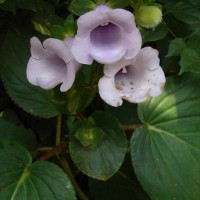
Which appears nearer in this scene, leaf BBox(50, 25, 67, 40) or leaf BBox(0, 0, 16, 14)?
leaf BBox(50, 25, 67, 40)

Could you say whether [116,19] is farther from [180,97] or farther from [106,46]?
[180,97]

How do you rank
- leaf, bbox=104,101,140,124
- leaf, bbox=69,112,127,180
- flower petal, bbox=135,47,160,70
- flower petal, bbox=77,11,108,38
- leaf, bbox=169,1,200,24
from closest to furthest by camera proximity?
flower petal, bbox=77,11,108,38, flower petal, bbox=135,47,160,70, leaf, bbox=69,112,127,180, leaf, bbox=169,1,200,24, leaf, bbox=104,101,140,124

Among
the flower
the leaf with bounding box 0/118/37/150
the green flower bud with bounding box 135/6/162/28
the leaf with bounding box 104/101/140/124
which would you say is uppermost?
the green flower bud with bounding box 135/6/162/28

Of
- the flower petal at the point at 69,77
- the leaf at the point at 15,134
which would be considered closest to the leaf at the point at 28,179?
the leaf at the point at 15,134

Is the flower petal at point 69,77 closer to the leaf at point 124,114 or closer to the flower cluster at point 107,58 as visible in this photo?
the flower cluster at point 107,58

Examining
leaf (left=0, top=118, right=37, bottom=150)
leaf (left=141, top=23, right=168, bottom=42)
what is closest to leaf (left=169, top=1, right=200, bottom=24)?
leaf (left=141, top=23, right=168, bottom=42)

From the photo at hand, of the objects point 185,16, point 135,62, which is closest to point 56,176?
point 135,62

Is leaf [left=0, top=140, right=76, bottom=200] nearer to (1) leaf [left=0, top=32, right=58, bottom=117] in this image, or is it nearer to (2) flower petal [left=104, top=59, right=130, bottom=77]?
(1) leaf [left=0, top=32, right=58, bottom=117]
